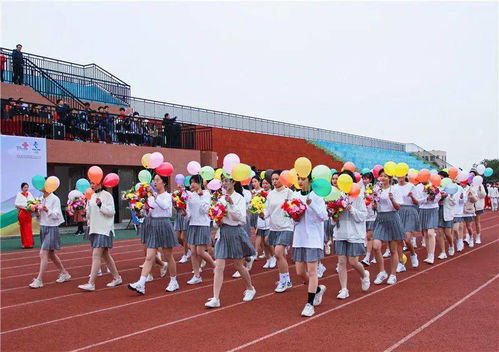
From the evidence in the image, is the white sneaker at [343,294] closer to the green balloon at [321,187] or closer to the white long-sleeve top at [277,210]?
the white long-sleeve top at [277,210]

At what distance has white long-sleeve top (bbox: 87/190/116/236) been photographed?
882 cm

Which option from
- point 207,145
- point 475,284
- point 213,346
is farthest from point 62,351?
point 207,145

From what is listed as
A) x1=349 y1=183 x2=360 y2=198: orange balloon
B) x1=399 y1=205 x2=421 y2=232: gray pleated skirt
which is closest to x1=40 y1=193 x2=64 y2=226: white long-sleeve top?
x1=349 y1=183 x2=360 y2=198: orange balloon

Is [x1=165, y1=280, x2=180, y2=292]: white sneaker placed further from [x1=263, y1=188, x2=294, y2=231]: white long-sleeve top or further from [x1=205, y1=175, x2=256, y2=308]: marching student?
[x1=263, y1=188, x2=294, y2=231]: white long-sleeve top

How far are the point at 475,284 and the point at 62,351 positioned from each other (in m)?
6.47

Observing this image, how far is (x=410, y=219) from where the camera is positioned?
34.6ft

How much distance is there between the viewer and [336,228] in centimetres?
778

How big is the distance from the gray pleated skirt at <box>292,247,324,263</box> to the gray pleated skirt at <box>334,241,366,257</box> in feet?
2.90

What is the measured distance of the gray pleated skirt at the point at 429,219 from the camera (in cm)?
1119

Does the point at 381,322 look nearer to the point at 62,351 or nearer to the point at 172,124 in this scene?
the point at 62,351

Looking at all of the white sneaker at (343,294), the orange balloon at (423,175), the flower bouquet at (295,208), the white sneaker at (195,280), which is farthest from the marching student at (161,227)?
the orange balloon at (423,175)

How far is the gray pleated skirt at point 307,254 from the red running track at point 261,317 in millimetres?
695

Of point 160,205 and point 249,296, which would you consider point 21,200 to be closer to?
point 160,205

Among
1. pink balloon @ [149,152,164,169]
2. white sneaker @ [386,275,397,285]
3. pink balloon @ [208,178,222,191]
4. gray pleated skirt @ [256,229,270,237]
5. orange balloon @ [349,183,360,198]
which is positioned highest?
pink balloon @ [149,152,164,169]
